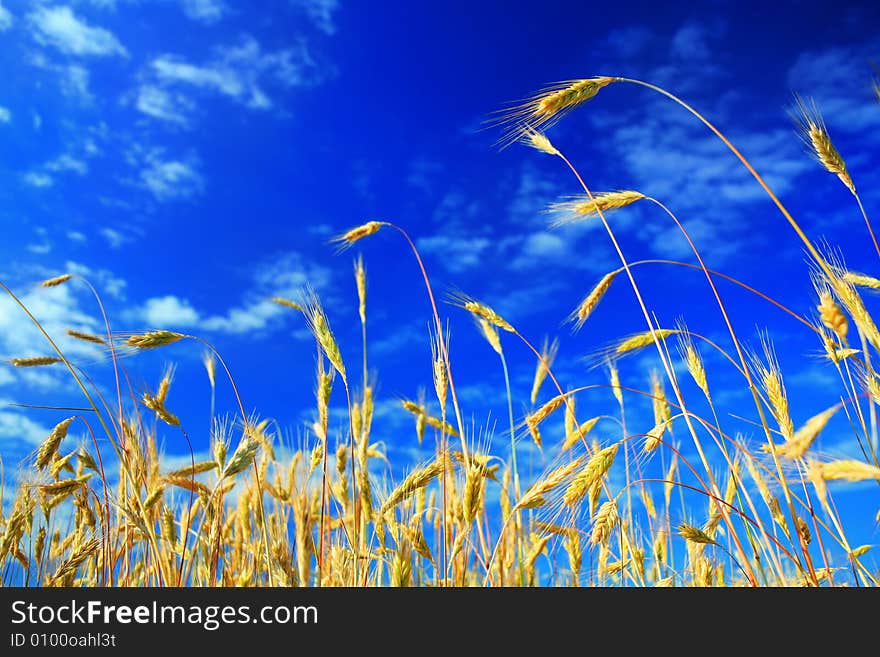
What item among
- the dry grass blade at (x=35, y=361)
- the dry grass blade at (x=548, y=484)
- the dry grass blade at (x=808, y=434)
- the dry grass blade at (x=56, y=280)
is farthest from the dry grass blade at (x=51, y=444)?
the dry grass blade at (x=808, y=434)

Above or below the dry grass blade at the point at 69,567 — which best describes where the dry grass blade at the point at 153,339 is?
above

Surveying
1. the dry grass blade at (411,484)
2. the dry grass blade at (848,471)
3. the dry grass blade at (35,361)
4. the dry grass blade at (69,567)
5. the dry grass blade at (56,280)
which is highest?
the dry grass blade at (56,280)

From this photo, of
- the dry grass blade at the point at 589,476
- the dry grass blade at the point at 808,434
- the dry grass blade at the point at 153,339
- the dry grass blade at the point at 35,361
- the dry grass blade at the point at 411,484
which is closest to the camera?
the dry grass blade at the point at 808,434

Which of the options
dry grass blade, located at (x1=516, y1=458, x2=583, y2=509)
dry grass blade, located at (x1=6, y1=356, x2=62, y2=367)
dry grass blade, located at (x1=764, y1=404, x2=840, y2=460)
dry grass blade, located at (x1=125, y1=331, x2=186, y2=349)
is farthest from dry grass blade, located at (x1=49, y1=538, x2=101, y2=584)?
dry grass blade, located at (x1=764, y1=404, x2=840, y2=460)

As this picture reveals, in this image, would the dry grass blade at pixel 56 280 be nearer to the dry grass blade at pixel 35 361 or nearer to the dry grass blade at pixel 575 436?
the dry grass blade at pixel 35 361

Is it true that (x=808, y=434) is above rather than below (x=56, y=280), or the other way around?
below

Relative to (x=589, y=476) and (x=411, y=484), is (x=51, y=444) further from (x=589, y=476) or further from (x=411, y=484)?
(x=589, y=476)

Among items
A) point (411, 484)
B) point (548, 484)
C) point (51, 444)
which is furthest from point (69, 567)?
point (548, 484)

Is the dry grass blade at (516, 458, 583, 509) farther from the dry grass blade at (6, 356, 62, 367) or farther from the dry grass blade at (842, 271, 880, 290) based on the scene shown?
the dry grass blade at (6, 356, 62, 367)
